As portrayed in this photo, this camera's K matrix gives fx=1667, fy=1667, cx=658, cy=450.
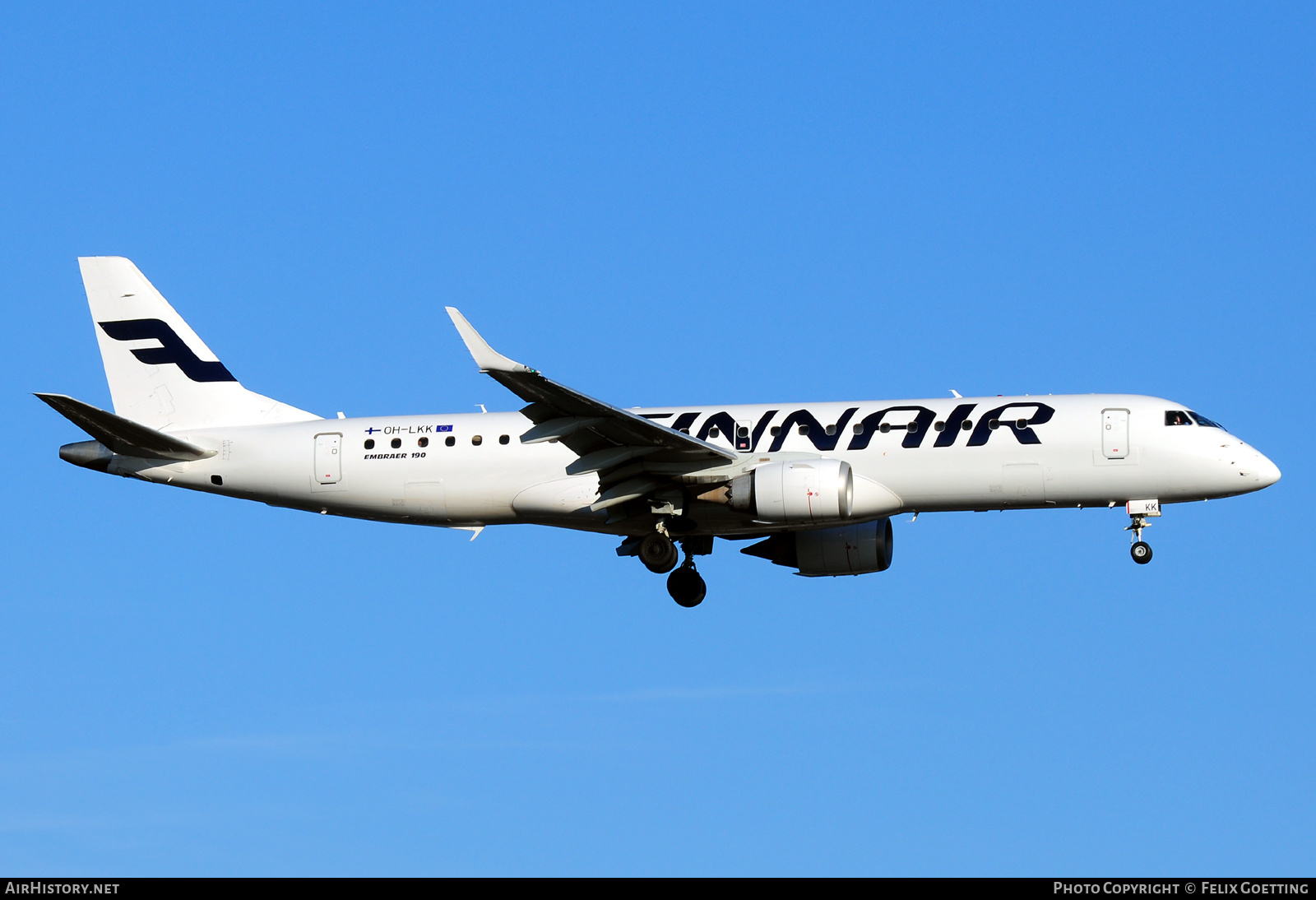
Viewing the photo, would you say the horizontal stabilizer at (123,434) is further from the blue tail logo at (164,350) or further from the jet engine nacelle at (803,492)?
the jet engine nacelle at (803,492)

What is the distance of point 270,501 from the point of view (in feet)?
140

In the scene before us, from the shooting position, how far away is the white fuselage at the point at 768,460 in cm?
3834

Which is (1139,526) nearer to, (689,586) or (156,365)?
(689,586)

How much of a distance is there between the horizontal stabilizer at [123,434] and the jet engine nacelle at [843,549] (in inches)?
599

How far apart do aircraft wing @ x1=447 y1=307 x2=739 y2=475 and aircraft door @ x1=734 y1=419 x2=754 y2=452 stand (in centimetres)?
65

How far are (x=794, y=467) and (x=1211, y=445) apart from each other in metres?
9.64

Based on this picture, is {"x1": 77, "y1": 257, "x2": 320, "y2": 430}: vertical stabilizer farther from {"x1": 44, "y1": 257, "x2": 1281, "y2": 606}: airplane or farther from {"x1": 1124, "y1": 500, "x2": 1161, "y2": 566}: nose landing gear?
{"x1": 1124, "y1": 500, "x2": 1161, "y2": 566}: nose landing gear

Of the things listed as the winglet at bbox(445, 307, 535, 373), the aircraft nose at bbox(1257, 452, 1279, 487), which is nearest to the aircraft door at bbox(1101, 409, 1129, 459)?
the aircraft nose at bbox(1257, 452, 1279, 487)

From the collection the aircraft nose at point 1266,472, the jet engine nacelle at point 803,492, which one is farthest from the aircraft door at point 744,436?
the aircraft nose at point 1266,472

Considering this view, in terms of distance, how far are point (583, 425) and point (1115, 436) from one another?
1225 cm

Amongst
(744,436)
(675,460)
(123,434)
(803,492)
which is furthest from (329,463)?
(803,492)

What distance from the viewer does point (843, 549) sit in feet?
138

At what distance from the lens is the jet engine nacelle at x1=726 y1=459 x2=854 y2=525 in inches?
1475
